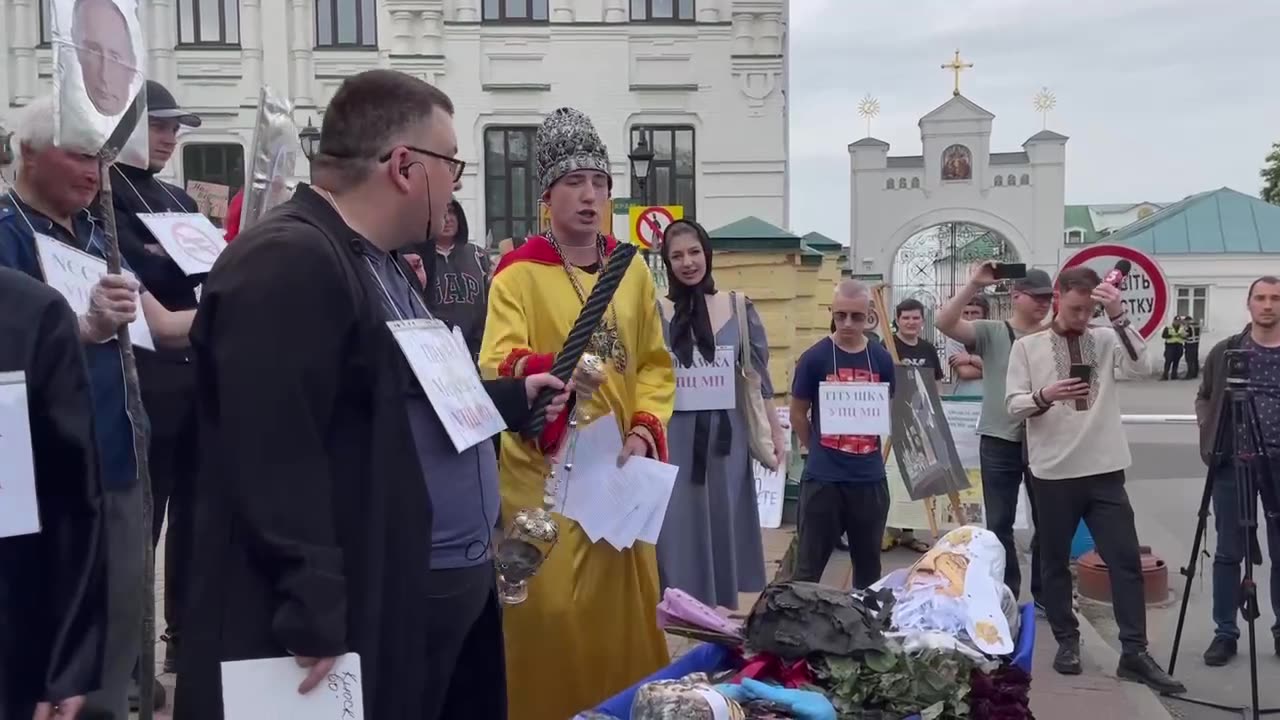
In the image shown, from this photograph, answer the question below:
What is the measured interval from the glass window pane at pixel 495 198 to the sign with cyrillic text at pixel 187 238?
20.3 m

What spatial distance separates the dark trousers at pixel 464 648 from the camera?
238 centimetres

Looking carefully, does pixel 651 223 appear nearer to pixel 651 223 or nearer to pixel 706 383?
pixel 651 223

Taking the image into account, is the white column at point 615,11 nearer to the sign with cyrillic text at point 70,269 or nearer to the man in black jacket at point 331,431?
the sign with cyrillic text at point 70,269

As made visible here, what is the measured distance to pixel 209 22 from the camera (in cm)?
2377

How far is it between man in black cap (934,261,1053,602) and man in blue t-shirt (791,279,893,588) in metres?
0.58

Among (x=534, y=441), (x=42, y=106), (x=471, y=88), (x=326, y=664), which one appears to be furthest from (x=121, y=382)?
(x=471, y=88)

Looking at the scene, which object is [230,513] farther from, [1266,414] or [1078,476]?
[1266,414]

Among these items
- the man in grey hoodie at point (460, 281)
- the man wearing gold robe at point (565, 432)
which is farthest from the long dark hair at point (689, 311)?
the man wearing gold robe at point (565, 432)

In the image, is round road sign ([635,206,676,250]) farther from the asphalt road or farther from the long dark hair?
the long dark hair

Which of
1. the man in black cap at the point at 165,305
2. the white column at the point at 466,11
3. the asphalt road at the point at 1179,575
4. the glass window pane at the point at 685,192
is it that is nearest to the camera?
the man in black cap at the point at 165,305

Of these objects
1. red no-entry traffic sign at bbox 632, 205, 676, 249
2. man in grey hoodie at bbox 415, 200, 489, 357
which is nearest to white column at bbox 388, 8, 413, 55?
red no-entry traffic sign at bbox 632, 205, 676, 249

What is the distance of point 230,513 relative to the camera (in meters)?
1.97

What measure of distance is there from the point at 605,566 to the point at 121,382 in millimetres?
1510

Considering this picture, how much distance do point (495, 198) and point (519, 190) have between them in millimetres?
550
